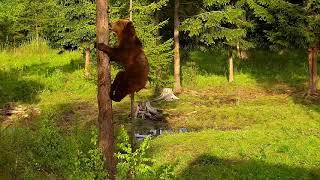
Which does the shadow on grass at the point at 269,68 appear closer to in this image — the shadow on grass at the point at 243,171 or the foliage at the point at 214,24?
the foliage at the point at 214,24

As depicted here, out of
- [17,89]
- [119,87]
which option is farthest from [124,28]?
[17,89]

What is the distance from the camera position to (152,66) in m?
19.1

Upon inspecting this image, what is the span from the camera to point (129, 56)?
6.25m

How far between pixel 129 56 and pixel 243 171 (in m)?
7.98

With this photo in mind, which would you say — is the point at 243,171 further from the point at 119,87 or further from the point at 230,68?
the point at 230,68

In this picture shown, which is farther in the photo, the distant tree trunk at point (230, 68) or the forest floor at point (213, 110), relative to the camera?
the distant tree trunk at point (230, 68)

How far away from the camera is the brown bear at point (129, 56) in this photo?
241 inches

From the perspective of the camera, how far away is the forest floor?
14.2 m

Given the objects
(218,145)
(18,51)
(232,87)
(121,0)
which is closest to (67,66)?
(18,51)

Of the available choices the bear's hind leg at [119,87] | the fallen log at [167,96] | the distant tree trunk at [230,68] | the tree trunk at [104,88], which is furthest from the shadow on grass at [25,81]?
the bear's hind leg at [119,87]

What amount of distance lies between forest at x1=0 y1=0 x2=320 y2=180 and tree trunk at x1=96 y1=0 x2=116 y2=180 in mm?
17

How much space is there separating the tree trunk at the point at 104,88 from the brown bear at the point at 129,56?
738mm

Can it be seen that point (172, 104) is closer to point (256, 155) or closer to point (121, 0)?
point (121, 0)

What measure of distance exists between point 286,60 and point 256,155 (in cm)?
2010
